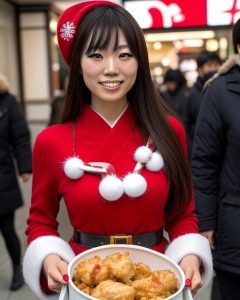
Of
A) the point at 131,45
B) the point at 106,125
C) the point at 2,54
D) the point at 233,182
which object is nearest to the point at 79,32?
the point at 131,45

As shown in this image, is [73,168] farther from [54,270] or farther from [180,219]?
[180,219]

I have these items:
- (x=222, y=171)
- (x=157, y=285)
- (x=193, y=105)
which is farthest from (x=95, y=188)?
(x=193, y=105)

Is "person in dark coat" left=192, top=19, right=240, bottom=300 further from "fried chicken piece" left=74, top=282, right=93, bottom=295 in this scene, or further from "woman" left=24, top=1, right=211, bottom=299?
"fried chicken piece" left=74, top=282, right=93, bottom=295

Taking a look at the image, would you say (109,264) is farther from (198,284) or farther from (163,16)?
(163,16)

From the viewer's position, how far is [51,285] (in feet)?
5.16

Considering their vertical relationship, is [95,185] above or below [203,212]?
above

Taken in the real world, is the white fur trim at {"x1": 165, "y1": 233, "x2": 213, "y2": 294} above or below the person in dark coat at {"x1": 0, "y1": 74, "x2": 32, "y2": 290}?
above

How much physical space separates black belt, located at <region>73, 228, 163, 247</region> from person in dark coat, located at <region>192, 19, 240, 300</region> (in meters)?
0.71

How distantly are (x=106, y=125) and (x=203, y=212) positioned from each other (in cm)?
87

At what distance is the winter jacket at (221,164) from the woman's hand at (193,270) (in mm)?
737

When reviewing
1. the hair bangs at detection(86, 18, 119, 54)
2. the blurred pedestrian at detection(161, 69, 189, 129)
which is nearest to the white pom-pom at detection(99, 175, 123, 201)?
the hair bangs at detection(86, 18, 119, 54)

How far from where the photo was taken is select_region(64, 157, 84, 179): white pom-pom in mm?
1714

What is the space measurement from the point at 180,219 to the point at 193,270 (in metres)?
0.30

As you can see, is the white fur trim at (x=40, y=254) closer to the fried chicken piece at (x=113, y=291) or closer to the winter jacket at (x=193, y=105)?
the fried chicken piece at (x=113, y=291)
